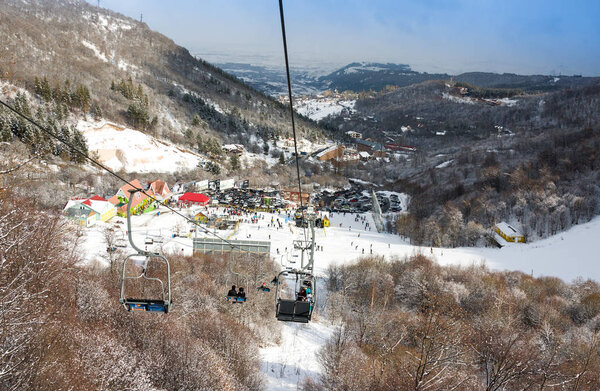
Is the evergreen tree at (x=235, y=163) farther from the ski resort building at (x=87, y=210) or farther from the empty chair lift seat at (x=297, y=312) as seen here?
the empty chair lift seat at (x=297, y=312)

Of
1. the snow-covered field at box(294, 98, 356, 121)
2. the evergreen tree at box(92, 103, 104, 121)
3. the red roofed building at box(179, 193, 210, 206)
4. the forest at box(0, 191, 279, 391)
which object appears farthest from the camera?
the snow-covered field at box(294, 98, 356, 121)

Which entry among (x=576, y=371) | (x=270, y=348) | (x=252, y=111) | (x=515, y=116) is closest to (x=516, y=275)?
(x=576, y=371)

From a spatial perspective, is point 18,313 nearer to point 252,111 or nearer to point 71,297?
point 71,297

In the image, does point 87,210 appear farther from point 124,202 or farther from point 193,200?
point 193,200

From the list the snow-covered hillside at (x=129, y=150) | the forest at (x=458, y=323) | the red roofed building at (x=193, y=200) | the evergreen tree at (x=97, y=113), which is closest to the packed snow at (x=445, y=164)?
the forest at (x=458, y=323)

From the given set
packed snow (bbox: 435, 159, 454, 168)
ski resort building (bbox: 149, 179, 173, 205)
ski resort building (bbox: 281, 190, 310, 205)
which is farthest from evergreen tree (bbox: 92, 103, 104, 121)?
packed snow (bbox: 435, 159, 454, 168)

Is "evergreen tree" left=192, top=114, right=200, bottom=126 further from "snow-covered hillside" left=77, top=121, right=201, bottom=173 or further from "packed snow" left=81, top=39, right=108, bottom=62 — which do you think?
"packed snow" left=81, top=39, right=108, bottom=62

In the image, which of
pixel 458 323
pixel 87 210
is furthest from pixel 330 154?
pixel 458 323
